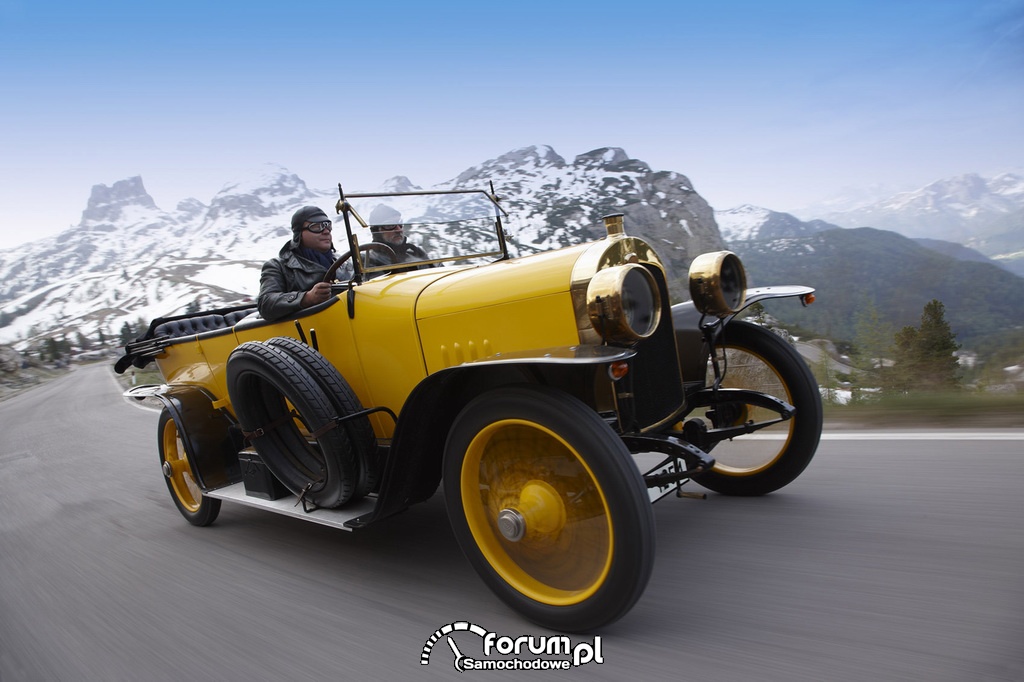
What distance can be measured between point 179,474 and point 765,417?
12.8 ft

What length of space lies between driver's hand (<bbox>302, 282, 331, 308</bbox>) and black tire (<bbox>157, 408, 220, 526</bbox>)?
167cm

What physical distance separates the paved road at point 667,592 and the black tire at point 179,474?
0.12 metres

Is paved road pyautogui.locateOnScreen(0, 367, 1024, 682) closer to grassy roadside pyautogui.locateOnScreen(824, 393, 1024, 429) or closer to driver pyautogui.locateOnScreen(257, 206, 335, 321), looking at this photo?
grassy roadside pyautogui.locateOnScreen(824, 393, 1024, 429)

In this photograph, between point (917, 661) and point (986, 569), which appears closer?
point (917, 661)

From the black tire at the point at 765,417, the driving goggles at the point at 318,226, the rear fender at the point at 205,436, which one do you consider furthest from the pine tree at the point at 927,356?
the rear fender at the point at 205,436

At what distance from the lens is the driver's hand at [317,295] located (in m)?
3.41

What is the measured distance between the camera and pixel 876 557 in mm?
2541

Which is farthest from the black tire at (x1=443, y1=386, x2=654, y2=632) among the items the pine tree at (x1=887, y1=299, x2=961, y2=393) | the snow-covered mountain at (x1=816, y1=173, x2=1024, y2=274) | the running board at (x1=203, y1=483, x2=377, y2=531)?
the snow-covered mountain at (x1=816, y1=173, x2=1024, y2=274)

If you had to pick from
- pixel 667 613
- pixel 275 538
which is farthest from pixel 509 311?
pixel 275 538

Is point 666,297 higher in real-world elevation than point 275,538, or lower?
higher

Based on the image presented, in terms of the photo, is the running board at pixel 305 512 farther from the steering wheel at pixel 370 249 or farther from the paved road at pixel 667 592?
the steering wheel at pixel 370 249

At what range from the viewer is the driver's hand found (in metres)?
3.41

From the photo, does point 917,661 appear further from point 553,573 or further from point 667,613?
point 553,573

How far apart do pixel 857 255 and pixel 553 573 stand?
23447 mm
